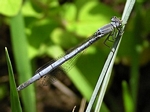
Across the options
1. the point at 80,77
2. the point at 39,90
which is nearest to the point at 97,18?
the point at 80,77

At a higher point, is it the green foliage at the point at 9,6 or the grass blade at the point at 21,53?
the green foliage at the point at 9,6

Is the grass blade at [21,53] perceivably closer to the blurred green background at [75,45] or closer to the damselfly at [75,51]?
the blurred green background at [75,45]

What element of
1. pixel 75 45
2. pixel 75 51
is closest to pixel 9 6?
pixel 75 51

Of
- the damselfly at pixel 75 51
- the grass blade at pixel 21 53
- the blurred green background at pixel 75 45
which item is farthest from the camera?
the blurred green background at pixel 75 45

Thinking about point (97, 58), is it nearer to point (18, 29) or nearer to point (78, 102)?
point (78, 102)

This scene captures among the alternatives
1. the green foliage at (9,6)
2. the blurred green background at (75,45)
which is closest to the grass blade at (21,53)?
the blurred green background at (75,45)

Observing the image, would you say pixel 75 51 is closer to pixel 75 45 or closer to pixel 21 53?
pixel 21 53

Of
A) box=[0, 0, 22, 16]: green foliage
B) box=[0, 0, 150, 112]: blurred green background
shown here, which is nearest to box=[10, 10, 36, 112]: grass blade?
box=[0, 0, 150, 112]: blurred green background

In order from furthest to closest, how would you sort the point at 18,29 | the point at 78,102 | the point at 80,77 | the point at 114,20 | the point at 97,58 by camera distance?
the point at 78,102 < the point at 97,58 < the point at 80,77 < the point at 18,29 < the point at 114,20

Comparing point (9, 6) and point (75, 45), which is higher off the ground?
point (9, 6)

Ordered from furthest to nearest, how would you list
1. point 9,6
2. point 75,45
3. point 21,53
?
1. point 75,45
2. point 21,53
3. point 9,6

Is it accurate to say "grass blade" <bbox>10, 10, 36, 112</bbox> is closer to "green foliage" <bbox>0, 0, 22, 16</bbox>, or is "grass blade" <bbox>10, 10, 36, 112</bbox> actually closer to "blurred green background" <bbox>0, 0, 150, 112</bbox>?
"blurred green background" <bbox>0, 0, 150, 112</bbox>
